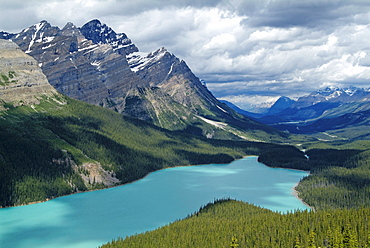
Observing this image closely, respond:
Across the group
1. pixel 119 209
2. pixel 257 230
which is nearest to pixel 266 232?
pixel 257 230

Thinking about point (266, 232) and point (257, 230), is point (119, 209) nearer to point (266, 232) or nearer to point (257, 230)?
point (257, 230)

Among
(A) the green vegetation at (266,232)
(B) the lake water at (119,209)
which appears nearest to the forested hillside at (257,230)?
(A) the green vegetation at (266,232)

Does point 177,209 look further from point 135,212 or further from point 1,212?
point 1,212

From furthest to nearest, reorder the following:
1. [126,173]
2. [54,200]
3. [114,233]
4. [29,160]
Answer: [126,173] < [29,160] < [54,200] < [114,233]

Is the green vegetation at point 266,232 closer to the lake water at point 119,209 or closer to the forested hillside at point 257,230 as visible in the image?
the forested hillside at point 257,230

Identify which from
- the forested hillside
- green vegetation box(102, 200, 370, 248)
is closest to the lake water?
the forested hillside

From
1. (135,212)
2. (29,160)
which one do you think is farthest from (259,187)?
(29,160)
